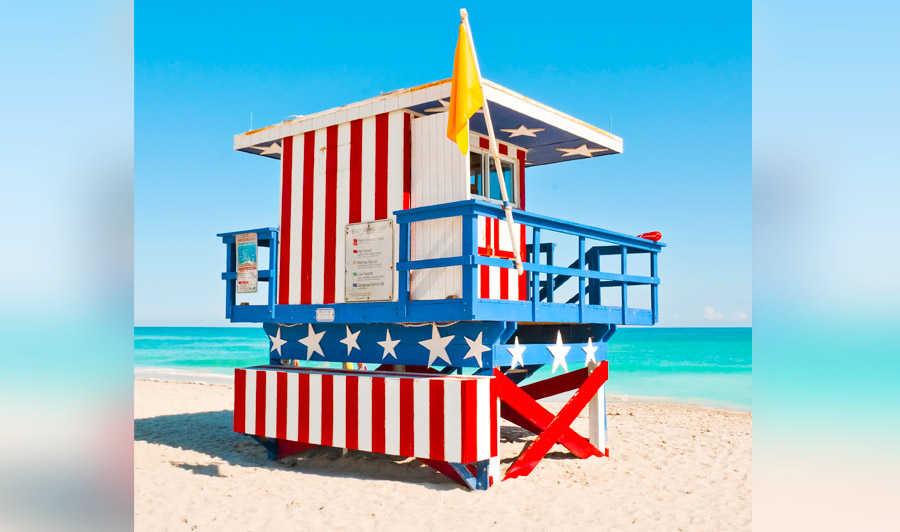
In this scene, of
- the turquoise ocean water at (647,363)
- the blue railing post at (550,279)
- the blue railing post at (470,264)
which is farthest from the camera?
the turquoise ocean water at (647,363)

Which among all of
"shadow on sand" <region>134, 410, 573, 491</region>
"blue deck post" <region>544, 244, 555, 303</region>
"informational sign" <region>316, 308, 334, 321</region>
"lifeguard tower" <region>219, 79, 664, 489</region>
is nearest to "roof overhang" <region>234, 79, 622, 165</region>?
"lifeguard tower" <region>219, 79, 664, 489</region>

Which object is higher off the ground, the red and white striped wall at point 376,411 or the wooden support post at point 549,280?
the wooden support post at point 549,280

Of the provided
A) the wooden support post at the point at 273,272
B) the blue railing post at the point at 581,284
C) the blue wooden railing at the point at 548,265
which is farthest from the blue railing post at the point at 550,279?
the wooden support post at the point at 273,272

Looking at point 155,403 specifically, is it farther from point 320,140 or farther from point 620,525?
point 620,525

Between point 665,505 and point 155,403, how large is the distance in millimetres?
11537

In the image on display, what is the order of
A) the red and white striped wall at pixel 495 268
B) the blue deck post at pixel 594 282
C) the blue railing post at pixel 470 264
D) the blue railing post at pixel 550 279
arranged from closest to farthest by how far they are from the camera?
the blue railing post at pixel 470 264
the red and white striped wall at pixel 495 268
the blue deck post at pixel 594 282
the blue railing post at pixel 550 279

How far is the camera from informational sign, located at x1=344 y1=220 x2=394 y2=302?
8.16 meters

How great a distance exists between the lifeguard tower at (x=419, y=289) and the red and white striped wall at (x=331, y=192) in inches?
0.8

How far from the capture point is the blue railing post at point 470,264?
7.07 metres

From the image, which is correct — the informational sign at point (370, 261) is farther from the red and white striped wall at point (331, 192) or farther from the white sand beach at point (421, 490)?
the white sand beach at point (421, 490)

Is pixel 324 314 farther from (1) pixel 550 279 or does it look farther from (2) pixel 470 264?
(1) pixel 550 279

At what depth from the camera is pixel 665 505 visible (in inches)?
267

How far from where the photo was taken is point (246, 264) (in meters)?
9.40

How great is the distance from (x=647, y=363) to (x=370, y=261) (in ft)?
143
